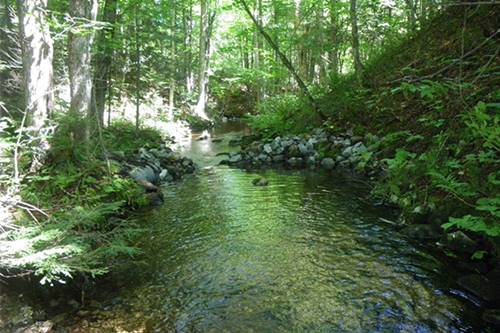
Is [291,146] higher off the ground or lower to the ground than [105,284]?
higher

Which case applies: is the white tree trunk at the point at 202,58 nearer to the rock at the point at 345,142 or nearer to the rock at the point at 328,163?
the rock at the point at 345,142

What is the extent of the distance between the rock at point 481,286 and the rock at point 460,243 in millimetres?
549

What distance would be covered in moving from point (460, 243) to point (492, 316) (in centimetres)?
135

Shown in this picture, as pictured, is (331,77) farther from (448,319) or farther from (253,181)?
(448,319)

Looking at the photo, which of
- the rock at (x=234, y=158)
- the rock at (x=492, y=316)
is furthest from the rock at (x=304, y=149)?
the rock at (x=492, y=316)

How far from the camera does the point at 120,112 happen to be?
17141mm

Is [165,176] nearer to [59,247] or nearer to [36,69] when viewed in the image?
[36,69]

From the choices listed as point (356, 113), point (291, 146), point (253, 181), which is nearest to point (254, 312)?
point (253, 181)

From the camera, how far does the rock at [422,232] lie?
489 centimetres

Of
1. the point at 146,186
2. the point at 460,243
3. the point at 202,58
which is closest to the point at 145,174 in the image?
the point at 146,186

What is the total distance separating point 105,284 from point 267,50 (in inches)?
871

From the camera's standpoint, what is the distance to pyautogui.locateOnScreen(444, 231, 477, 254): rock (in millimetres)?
4285

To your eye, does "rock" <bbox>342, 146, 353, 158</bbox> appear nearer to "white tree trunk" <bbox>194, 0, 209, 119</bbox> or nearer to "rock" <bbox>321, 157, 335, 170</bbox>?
"rock" <bbox>321, 157, 335, 170</bbox>

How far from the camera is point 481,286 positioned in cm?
359
